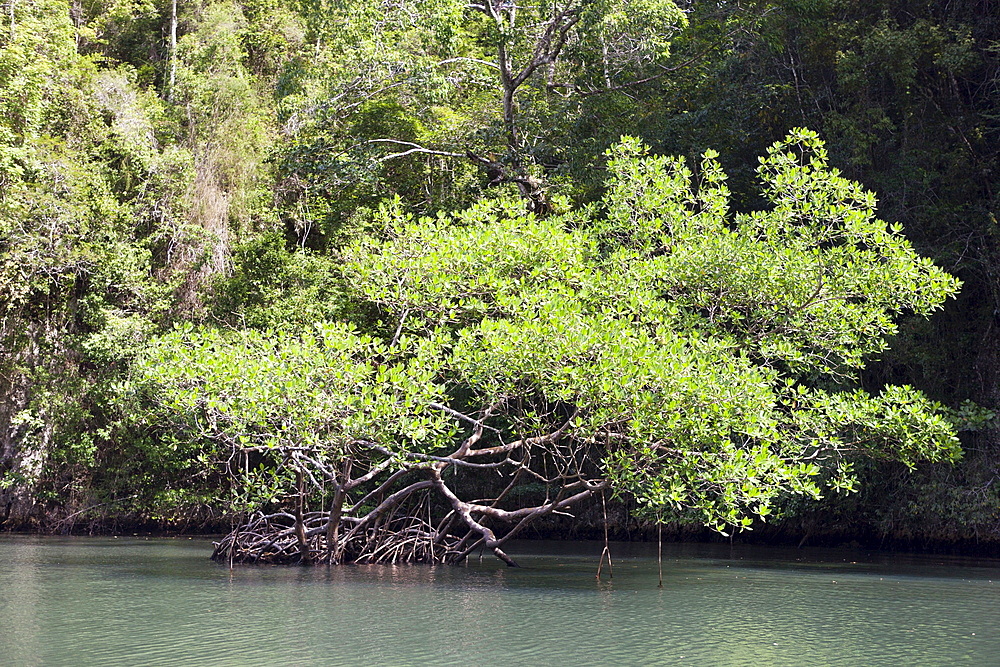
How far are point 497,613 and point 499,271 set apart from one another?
17.2ft

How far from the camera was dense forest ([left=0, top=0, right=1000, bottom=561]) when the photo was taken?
13516mm

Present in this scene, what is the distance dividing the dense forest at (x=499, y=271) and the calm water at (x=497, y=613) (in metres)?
1.09

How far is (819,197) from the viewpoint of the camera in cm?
1458

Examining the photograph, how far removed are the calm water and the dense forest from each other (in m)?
1.09

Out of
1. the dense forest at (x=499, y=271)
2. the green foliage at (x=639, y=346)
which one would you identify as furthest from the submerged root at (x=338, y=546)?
the green foliage at (x=639, y=346)

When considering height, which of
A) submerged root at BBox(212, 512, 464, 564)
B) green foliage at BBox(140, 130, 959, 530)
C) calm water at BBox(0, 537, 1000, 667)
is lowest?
calm water at BBox(0, 537, 1000, 667)

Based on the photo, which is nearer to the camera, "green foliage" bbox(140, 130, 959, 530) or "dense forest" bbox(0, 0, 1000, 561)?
"green foliage" bbox(140, 130, 959, 530)

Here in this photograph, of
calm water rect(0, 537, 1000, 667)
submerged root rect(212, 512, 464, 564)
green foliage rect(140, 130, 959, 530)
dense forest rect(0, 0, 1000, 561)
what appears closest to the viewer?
calm water rect(0, 537, 1000, 667)

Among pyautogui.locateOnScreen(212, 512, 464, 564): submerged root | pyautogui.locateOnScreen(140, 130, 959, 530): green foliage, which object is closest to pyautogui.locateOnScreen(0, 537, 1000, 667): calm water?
pyautogui.locateOnScreen(212, 512, 464, 564): submerged root

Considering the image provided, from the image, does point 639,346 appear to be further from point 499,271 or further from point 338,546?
point 338,546

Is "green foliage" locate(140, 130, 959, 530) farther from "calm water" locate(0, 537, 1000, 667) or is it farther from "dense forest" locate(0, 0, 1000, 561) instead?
"calm water" locate(0, 537, 1000, 667)

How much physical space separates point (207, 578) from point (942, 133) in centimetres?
1361

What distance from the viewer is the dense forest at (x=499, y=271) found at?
44.3 feet

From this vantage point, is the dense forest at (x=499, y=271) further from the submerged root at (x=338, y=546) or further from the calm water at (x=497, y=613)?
the calm water at (x=497, y=613)
